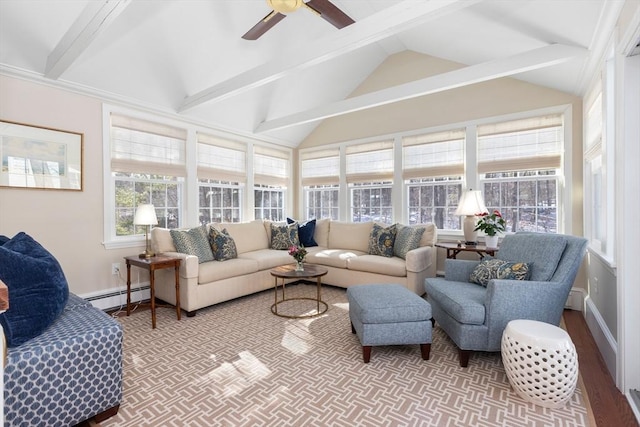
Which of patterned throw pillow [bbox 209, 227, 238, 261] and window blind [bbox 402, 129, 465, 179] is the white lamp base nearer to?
window blind [bbox 402, 129, 465, 179]

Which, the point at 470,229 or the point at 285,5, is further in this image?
the point at 470,229

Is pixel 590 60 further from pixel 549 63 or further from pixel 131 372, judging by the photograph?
pixel 131 372

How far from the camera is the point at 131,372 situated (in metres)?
2.31

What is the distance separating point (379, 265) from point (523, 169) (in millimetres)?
2160

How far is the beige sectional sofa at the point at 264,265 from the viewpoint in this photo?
11.7 ft

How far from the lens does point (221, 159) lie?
5.03m

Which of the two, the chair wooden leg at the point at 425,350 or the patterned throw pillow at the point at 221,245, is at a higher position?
the patterned throw pillow at the point at 221,245

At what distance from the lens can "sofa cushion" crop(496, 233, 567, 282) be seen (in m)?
2.53

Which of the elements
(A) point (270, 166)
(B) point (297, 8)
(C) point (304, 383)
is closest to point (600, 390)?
(C) point (304, 383)

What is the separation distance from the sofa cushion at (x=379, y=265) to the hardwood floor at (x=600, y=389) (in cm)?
172

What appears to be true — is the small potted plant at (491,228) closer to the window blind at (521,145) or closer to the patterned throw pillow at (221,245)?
the window blind at (521,145)

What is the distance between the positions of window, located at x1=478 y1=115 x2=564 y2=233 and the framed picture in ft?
16.0

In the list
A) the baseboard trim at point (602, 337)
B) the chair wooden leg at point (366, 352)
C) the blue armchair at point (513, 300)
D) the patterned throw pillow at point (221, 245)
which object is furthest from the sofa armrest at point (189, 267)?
the baseboard trim at point (602, 337)

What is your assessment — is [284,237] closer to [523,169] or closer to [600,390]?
[523,169]
